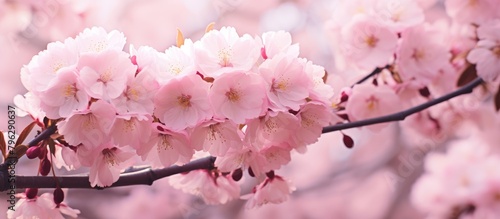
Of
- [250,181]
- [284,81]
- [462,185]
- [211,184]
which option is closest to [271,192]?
[211,184]

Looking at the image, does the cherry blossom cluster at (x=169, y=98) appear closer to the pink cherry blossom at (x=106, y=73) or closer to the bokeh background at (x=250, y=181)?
the pink cherry blossom at (x=106, y=73)

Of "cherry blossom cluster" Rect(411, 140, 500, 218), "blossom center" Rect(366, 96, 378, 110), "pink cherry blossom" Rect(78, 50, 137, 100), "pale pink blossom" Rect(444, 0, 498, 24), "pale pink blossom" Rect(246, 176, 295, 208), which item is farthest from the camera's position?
"cherry blossom cluster" Rect(411, 140, 500, 218)

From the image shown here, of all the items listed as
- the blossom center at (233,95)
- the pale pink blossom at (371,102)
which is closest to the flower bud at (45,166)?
the blossom center at (233,95)

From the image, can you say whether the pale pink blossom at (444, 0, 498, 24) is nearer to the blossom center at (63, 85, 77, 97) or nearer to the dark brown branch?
the dark brown branch

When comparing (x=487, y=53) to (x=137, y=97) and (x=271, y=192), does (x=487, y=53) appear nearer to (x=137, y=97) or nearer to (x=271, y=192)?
(x=271, y=192)

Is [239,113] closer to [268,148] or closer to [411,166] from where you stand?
[268,148]

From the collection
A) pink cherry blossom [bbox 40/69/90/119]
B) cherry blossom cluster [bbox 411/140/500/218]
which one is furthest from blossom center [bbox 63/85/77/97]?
cherry blossom cluster [bbox 411/140/500/218]
